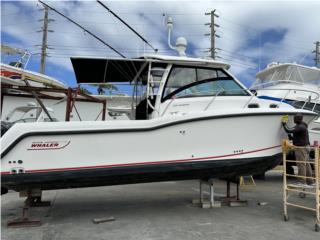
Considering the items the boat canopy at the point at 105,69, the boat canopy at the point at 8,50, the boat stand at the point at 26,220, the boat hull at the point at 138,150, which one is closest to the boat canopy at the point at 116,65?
the boat canopy at the point at 105,69

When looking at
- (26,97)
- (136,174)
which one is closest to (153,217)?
(136,174)

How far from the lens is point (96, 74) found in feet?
23.8

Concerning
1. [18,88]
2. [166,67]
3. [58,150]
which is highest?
[166,67]

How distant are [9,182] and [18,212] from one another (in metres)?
1.45

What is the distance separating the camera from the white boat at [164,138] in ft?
17.8

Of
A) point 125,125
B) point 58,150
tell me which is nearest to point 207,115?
point 125,125

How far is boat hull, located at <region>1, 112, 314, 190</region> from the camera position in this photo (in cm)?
539

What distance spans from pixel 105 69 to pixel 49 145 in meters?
2.22

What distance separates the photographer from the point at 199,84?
6.71 meters

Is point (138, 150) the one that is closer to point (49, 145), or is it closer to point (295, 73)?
point (49, 145)

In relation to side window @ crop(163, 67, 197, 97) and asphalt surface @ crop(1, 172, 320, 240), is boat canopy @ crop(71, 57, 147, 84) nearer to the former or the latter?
side window @ crop(163, 67, 197, 97)

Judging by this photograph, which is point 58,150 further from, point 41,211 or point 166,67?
point 166,67

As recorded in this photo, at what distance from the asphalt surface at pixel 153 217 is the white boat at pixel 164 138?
658 mm

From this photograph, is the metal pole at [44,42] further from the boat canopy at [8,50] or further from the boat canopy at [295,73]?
the boat canopy at [295,73]
